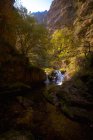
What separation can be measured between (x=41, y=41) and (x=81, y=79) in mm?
16788

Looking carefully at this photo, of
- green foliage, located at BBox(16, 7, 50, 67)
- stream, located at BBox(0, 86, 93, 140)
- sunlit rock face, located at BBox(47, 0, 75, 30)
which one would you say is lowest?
stream, located at BBox(0, 86, 93, 140)

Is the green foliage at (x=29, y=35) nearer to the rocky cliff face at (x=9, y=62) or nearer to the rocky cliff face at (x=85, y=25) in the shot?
the rocky cliff face at (x=9, y=62)

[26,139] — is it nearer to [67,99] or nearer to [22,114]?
[22,114]

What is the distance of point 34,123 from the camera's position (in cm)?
1894

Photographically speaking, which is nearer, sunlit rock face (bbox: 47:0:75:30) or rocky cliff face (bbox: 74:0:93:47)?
rocky cliff face (bbox: 74:0:93:47)

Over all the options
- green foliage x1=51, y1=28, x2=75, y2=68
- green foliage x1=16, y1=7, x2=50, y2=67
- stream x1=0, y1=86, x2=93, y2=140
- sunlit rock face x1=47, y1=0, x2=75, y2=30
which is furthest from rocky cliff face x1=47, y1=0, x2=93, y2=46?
stream x1=0, y1=86, x2=93, y2=140

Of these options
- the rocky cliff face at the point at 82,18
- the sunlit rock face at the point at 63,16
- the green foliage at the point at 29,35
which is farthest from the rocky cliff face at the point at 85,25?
the sunlit rock face at the point at 63,16

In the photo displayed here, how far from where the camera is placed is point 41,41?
1730 inches

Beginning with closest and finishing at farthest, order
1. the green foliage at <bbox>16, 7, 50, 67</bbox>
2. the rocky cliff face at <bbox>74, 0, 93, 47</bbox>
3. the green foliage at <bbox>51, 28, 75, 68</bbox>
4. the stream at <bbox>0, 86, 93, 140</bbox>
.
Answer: the stream at <bbox>0, 86, 93, 140</bbox>, the green foliage at <bbox>16, 7, 50, 67</bbox>, the green foliage at <bbox>51, 28, 75, 68</bbox>, the rocky cliff face at <bbox>74, 0, 93, 47</bbox>

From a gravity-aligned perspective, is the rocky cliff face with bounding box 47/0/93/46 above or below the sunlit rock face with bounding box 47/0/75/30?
below

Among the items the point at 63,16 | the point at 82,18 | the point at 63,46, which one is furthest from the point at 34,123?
the point at 63,16

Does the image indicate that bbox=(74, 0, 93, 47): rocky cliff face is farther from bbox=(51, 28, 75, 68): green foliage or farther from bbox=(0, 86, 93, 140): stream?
bbox=(0, 86, 93, 140): stream

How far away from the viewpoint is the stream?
1695 cm

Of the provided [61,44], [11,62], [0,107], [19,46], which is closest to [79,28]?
[61,44]
